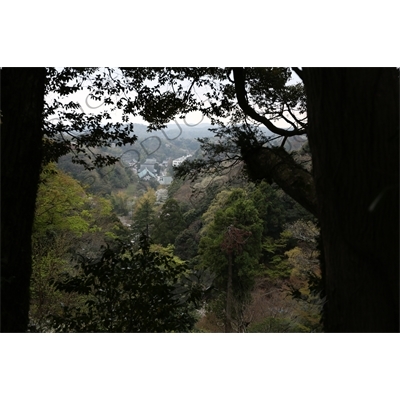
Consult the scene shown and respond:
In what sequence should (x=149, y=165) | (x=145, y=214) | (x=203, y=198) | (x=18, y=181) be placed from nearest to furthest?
(x=18, y=181) → (x=149, y=165) → (x=203, y=198) → (x=145, y=214)

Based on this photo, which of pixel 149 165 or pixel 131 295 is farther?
pixel 149 165

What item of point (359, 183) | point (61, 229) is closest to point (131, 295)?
point (359, 183)

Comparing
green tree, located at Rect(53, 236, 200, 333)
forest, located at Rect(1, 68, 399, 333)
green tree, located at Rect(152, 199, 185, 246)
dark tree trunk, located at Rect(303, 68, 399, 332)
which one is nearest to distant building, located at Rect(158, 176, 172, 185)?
forest, located at Rect(1, 68, 399, 333)

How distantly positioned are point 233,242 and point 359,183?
302cm

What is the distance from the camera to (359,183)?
1.25 m

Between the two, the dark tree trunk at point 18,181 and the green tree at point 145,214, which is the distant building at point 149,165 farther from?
the dark tree trunk at point 18,181

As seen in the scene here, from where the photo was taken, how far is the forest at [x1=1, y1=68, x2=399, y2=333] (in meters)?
1.28

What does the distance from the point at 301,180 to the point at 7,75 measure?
5.57ft

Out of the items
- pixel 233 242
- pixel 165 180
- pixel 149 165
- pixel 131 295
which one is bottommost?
pixel 131 295

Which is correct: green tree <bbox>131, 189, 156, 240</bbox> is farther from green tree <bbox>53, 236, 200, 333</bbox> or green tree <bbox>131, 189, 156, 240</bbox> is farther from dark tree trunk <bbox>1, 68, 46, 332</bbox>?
dark tree trunk <bbox>1, 68, 46, 332</bbox>

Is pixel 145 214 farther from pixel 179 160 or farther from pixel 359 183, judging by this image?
pixel 359 183

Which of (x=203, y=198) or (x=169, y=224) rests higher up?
(x=203, y=198)

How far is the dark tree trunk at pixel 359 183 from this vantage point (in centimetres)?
123
